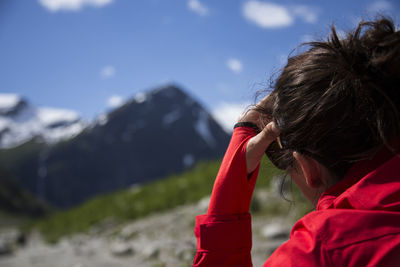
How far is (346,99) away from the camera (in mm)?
800

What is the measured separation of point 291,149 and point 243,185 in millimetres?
241

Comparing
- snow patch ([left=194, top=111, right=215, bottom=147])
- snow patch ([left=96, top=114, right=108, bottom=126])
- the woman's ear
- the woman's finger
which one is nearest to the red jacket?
the woman's ear

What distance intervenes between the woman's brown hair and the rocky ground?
236 centimetres

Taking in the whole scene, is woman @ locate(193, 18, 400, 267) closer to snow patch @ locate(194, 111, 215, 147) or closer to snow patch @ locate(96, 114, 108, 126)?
snow patch @ locate(96, 114, 108, 126)

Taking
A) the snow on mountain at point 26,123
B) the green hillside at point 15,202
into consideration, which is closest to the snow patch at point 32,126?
the snow on mountain at point 26,123

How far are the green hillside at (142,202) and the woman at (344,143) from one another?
5.23m

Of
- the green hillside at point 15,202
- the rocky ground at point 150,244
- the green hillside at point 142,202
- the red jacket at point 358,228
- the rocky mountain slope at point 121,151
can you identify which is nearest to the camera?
the red jacket at point 358,228

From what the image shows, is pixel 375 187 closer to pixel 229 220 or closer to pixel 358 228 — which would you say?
pixel 358 228

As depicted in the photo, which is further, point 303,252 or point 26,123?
point 26,123

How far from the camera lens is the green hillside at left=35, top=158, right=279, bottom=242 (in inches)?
279

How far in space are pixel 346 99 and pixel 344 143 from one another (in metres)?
0.10

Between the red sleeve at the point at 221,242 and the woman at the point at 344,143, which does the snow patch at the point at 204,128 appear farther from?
the woman at the point at 344,143

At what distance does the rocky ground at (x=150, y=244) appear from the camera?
12.2 ft

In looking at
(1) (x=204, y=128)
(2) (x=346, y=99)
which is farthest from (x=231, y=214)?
(1) (x=204, y=128)
